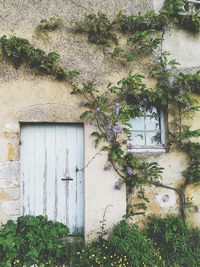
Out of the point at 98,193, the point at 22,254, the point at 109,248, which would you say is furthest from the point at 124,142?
the point at 22,254

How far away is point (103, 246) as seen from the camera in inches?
209

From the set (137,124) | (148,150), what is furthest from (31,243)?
(137,124)

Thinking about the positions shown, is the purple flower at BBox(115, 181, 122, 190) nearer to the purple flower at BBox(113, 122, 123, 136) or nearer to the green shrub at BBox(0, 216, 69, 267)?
the purple flower at BBox(113, 122, 123, 136)

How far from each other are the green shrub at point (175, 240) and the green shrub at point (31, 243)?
1.51 meters

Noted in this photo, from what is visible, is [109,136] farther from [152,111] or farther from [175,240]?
[175,240]

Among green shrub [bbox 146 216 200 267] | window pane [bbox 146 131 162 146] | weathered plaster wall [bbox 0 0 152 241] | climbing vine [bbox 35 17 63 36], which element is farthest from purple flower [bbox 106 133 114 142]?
climbing vine [bbox 35 17 63 36]

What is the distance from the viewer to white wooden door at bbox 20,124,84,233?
5637mm

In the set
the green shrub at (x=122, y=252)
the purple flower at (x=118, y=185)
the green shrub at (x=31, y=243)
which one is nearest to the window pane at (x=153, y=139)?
the purple flower at (x=118, y=185)

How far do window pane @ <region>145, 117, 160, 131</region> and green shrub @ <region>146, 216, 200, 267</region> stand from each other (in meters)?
1.58

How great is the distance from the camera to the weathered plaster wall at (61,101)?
5.41 metres

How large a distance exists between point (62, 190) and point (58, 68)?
6.64 ft

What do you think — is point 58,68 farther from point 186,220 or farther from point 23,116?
point 186,220

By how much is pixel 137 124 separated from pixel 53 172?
5.69 ft

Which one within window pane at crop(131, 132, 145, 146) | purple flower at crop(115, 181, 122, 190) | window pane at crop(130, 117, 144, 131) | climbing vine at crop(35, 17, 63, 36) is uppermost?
climbing vine at crop(35, 17, 63, 36)
